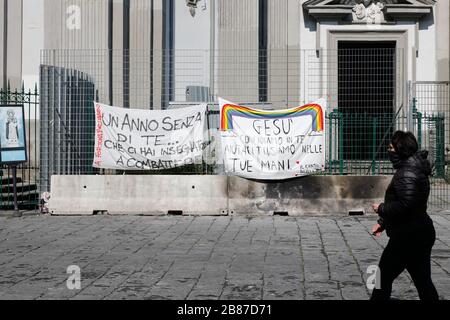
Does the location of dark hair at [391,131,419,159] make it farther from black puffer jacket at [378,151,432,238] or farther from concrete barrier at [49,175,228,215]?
concrete barrier at [49,175,228,215]

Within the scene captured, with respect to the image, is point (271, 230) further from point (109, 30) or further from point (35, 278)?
point (109, 30)

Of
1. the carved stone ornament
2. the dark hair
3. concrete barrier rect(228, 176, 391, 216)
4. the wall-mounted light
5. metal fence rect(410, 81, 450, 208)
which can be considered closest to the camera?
the dark hair

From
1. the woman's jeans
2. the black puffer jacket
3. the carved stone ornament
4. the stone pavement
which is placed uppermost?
the carved stone ornament

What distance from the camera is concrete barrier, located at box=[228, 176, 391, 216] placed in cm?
1340

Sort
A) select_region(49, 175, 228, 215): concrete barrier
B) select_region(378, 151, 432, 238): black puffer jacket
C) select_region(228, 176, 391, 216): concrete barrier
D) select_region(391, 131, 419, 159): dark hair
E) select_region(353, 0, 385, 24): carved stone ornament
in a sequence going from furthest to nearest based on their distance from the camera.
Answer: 1. select_region(353, 0, 385, 24): carved stone ornament
2. select_region(49, 175, 228, 215): concrete barrier
3. select_region(228, 176, 391, 216): concrete barrier
4. select_region(391, 131, 419, 159): dark hair
5. select_region(378, 151, 432, 238): black puffer jacket

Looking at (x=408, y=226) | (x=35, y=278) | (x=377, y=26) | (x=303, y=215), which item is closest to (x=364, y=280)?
(x=408, y=226)

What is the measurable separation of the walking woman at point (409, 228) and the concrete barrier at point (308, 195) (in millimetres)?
7383

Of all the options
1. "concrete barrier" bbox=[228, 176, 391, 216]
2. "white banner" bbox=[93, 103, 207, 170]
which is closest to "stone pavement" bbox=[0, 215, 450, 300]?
"concrete barrier" bbox=[228, 176, 391, 216]

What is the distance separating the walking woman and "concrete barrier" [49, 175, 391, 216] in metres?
7.39

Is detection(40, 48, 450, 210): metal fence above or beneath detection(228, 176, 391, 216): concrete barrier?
above

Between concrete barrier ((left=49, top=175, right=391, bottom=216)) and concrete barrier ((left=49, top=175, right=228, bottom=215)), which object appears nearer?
concrete barrier ((left=49, top=175, right=391, bottom=216))

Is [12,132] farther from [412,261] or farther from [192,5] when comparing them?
[412,261]

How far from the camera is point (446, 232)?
11.6 m

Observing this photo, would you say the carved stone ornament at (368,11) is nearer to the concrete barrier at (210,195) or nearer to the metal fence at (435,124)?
the metal fence at (435,124)
